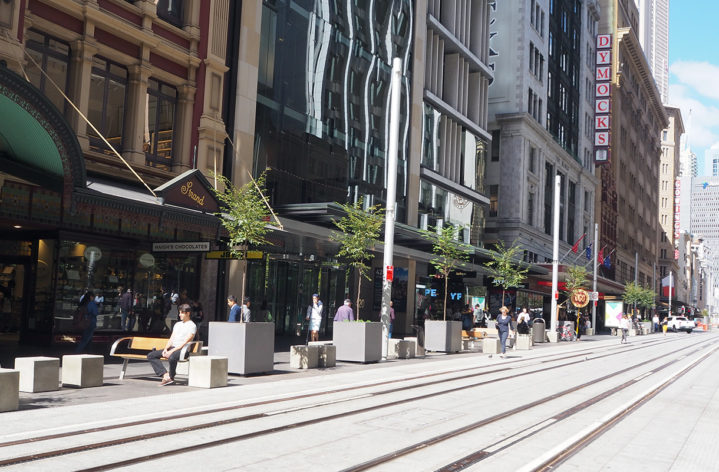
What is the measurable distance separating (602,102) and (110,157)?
7371cm

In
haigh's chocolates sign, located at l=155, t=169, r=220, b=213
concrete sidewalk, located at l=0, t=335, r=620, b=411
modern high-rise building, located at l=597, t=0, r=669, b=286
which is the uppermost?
modern high-rise building, located at l=597, t=0, r=669, b=286

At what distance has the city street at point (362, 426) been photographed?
8.16 m

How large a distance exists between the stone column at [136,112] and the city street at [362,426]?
785 centimetres

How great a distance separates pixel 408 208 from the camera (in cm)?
4069

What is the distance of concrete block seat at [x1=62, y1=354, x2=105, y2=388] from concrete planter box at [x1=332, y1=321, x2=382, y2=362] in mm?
9222

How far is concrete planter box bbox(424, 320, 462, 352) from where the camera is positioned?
27.5m

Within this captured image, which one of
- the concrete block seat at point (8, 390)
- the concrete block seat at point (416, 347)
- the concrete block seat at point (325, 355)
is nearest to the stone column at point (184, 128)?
the concrete block seat at point (325, 355)

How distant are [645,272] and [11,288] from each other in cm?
12112

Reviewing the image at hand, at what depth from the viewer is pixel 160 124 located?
2395 centimetres

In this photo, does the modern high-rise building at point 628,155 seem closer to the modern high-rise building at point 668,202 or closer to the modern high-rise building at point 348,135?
the modern high-rise building at point 668,202

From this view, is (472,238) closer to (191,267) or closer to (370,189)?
(370,189)

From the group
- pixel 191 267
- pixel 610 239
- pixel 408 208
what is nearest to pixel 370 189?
pixel 408 208

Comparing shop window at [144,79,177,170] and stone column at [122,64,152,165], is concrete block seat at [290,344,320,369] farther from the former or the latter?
shop window at [144,79,177,170]

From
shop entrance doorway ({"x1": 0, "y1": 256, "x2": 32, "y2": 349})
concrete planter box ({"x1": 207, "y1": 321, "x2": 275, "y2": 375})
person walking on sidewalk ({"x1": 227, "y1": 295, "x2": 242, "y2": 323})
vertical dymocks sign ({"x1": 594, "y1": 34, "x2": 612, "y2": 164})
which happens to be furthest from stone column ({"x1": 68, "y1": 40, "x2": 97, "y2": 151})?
vertical dymocks sign ({"x1": 594, "y1": 34, "x2": 612, "y2": 164})
